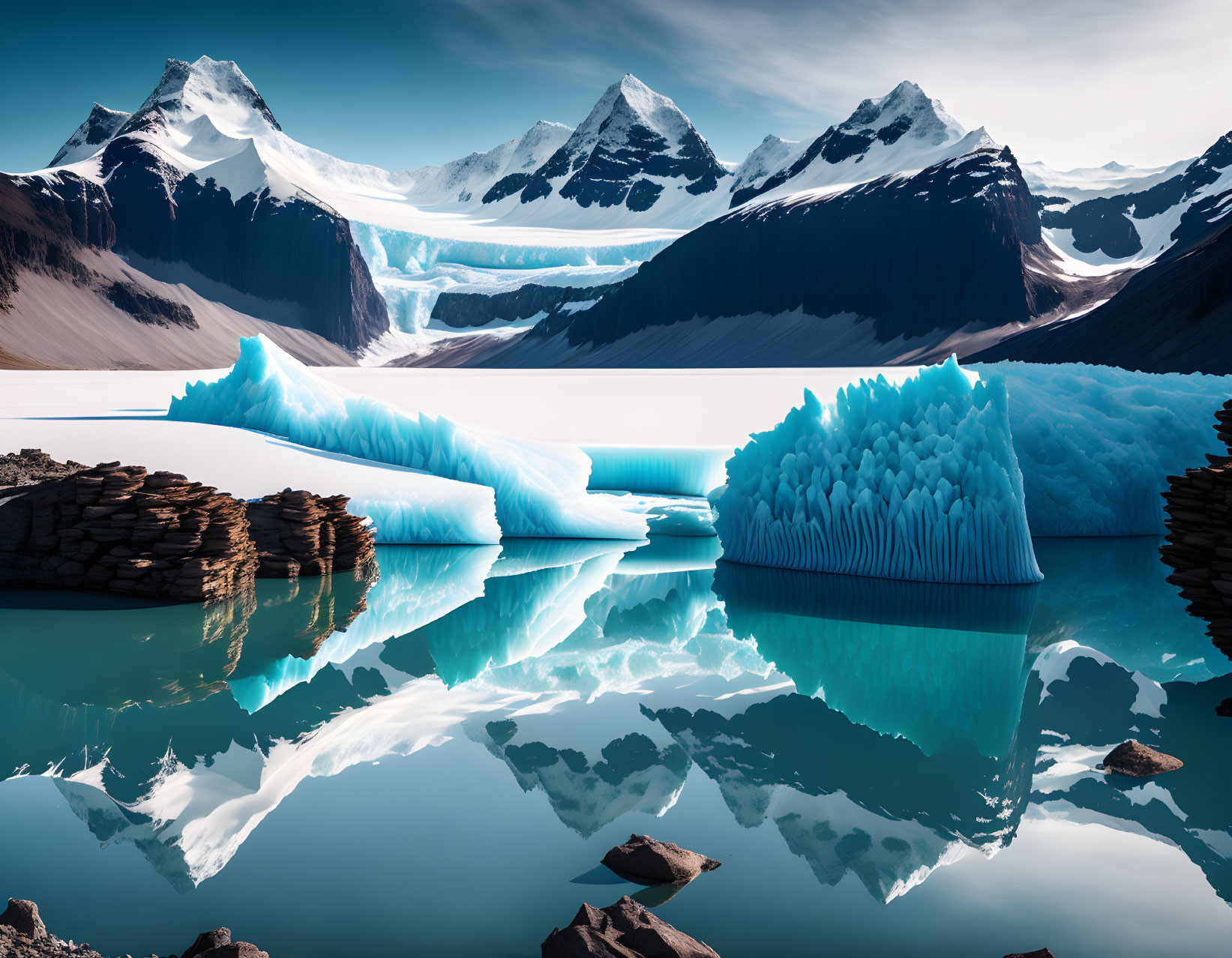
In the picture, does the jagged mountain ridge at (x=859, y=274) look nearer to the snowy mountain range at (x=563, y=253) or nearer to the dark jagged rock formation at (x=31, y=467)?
the snowy mountain range at (x=563, y=253)

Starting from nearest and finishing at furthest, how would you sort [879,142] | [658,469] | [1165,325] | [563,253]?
[658,469], [1165,325], [879,142], [563,253]

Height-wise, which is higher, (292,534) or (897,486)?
(897,486)

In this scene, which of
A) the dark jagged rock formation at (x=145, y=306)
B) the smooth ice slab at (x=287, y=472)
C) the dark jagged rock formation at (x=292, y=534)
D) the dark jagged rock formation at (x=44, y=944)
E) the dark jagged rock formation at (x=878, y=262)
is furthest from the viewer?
the dark jagged rock formation at (x=145, y=306)

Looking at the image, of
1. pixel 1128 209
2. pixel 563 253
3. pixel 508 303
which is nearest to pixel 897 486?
pixel 508 303

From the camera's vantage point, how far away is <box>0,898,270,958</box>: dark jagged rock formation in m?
2.54

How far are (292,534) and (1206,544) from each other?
279 inches

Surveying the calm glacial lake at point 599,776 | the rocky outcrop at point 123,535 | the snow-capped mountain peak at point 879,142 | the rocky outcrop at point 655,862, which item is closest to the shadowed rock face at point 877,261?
the snow-capped mountain peak at point 879,142

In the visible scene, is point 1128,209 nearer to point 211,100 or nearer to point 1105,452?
point 1105,452

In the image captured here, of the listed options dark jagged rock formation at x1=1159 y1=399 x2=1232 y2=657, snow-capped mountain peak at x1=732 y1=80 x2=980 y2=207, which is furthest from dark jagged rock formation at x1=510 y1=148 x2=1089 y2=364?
dark jagged rock formation at x1=1159 y1=399 x2=1232 y2=657

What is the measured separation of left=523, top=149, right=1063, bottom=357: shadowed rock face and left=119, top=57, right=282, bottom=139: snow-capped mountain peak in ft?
273

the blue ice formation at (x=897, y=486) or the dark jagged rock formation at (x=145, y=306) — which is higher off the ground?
the dark jagged rock formation at (x=145, y=306)

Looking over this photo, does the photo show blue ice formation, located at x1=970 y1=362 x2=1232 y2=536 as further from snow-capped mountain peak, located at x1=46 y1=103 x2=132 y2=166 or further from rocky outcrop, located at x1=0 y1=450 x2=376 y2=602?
snow-capped mountain peak, located at x1=46 y1=103 x2=132 y2=166

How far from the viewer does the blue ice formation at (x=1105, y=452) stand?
39.2 ft

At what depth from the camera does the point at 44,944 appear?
8.52 feet
